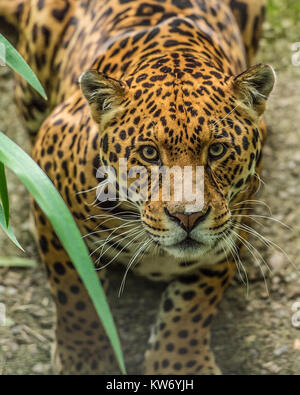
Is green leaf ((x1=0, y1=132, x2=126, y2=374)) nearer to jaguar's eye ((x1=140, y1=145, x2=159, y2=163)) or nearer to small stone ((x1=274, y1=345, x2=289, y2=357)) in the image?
jaguar's eye ((x1=140, y1=145, x2=159, y2=163))

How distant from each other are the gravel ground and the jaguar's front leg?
0.20 meters

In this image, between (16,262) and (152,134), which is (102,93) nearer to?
(152,134)

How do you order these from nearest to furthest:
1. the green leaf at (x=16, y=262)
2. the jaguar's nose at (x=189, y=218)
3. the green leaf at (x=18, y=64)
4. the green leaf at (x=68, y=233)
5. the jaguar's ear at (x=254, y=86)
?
the green leaf at (x=68, y=233) < the green leaf at (x=18, y=64) < the jaguar's nose at (x=189, y=218) < the jaguar's ear at (x=254, y=86) < the green leaf at (x=16, y=262)

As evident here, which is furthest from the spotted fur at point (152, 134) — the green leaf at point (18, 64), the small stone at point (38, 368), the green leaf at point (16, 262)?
the green leaf at point (16, 262)

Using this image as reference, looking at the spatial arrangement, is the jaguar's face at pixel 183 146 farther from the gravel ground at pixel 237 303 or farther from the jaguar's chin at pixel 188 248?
the gravel ground at pixel 237 303

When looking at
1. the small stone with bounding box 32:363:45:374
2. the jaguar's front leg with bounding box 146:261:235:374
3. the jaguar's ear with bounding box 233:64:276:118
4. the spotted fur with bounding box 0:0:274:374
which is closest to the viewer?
the spotted fur with bounding box 0:0:274:374

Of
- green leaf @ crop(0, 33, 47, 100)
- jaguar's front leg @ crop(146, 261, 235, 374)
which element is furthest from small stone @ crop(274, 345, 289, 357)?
green leaf @ crop(0, 33, 47, 100)

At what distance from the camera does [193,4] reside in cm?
487

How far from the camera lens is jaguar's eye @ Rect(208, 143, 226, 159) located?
365cm

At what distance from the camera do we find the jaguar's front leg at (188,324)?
14.9 feet

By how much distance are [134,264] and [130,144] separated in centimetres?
116

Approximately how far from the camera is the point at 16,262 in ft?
17.8

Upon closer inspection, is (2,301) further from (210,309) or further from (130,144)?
(130,144)
